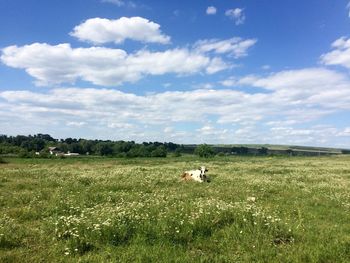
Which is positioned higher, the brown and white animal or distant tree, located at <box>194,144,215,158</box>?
distant tree, located at <box>194,144,215,158</box>

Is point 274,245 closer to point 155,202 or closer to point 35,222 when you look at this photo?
point 155,202

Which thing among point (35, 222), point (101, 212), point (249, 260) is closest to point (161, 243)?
point (249, 260)

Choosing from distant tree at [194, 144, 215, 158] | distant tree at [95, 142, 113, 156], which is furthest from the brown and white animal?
distant tree at [95, 142, 113, 156]

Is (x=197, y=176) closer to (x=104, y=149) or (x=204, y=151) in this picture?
(x=204, y=151)

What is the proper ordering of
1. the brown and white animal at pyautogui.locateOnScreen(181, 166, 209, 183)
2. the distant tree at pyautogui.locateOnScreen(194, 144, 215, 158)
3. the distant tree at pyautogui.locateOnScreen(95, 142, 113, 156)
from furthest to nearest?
the distant tree at pyautogui.locateOnScreen(95, 142, 113, 156) < the distant tree at pyautogui.locateOnScreen(194, 144, 215, 158) < the brown and white animal at pyautogui.locateOnScreen(181, 166, 209, 183)

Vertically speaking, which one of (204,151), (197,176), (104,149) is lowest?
(197,176)

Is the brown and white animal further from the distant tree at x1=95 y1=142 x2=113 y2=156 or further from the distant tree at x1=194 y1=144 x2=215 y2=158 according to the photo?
the distant tree at x1=95 y1=142 x2=113 y2=156

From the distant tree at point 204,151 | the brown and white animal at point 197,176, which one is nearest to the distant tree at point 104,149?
the distant tree at point 204,151

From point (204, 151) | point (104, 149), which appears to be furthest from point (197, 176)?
point (104, 149)

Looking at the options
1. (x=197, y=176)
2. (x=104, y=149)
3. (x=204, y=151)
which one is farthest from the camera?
(x=104, y=149)

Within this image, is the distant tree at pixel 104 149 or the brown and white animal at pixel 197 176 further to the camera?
the distant tree at pixel 104 149

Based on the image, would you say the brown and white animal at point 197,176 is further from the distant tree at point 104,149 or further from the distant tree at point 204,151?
the distant tree at point 104,149

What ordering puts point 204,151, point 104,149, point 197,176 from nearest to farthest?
point 197,176 → point 204,151 → point 104,149

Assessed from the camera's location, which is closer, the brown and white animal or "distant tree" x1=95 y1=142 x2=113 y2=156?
the brown and white animal
